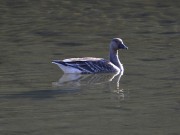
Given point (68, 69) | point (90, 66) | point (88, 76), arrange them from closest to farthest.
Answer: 1. point (68, 69)
2. point (88, 76)
3. point (90, 66)

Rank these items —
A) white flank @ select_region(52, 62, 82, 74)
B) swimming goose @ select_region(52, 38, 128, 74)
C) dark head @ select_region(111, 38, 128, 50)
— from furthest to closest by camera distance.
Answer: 1. dark head @ select_region(111, 38, 128, 50)
2. swimming goose @ select_region(52, 38, 128, 74)
3. white flank @ select_region(52, 62, 82, 74)

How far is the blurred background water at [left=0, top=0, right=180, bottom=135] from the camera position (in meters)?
14.6

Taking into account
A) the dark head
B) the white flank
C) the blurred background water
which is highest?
the dark head

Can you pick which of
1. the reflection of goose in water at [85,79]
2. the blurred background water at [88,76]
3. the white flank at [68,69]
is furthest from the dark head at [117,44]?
the white flank at [68,69]

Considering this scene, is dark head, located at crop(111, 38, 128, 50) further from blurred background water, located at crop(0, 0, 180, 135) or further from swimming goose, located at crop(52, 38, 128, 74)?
swimming goose, located at crop(52, 38, 128, 74)

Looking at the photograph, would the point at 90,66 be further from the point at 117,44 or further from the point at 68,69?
the point at 117,44

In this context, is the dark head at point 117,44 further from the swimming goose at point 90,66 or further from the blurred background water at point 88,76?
the swimming goose at point 90,66

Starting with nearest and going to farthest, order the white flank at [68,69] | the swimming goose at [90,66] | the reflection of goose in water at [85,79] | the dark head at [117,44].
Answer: the reflection of goose in water at [85,79] → the white flank at [68,69] → the swimming goose at [90,66] → the dark head at [117,44]

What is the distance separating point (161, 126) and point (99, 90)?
380 centimetres

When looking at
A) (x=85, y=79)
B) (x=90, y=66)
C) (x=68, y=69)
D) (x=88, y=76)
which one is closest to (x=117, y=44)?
(x=90, y=66)

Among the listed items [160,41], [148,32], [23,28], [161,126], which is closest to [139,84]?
[161,126]

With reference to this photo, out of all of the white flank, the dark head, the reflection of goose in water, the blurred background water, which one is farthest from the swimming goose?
the dark head

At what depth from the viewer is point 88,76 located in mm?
20422

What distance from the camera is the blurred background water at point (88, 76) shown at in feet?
48.0
